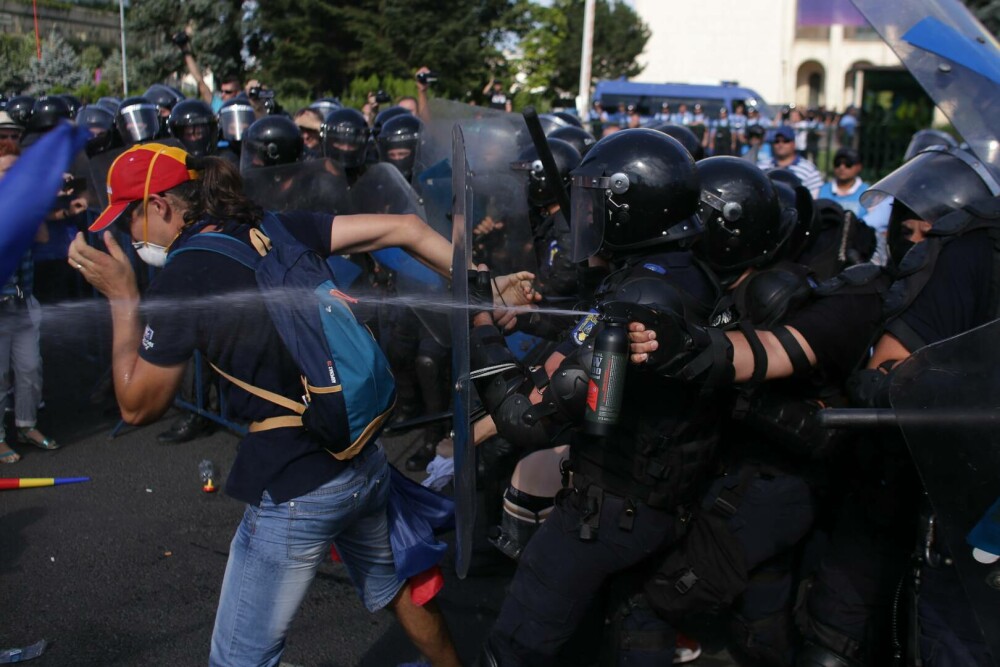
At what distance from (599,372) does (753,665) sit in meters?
2.13

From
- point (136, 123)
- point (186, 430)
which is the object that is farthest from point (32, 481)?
point (136, 123)

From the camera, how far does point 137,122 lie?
853cm

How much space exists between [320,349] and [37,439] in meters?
4.43

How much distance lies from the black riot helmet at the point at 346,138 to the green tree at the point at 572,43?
29.4m

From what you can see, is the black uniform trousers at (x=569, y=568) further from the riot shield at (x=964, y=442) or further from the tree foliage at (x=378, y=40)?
the tree foliage at (x=378, y=40)

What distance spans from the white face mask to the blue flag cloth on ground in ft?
3.07

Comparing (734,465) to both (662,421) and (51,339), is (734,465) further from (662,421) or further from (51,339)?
(51,339)

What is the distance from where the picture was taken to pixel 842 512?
3.24m

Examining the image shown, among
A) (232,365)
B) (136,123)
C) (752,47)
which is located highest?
(752,47)

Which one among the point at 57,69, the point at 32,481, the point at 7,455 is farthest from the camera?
the point at 57,69

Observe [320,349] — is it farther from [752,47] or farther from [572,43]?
[752,47]

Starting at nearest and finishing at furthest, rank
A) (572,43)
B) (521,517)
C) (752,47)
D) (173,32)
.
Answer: (521,517) < (173,32) < (572,43) < (752,47)

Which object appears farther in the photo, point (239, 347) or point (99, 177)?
point (99, 177)

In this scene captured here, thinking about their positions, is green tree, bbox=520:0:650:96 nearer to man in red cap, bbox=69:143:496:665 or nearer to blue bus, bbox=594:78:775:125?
blue bus, bbox=594:78:775:125
